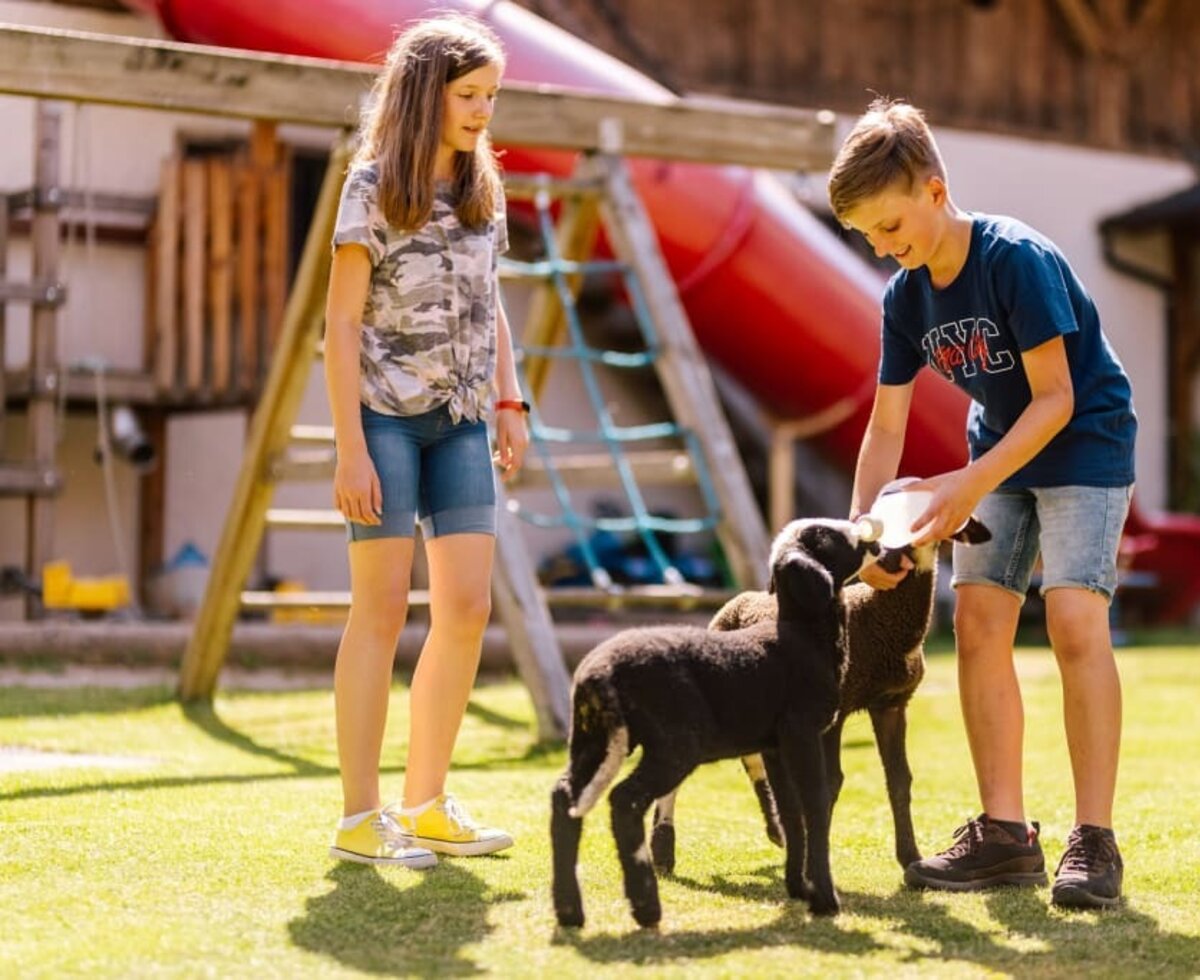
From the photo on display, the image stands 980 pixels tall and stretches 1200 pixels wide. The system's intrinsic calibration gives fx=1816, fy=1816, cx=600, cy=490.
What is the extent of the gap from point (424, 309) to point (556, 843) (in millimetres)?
1237

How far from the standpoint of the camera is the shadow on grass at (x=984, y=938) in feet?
9.52

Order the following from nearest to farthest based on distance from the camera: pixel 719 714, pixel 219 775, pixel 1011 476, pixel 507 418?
pixel 719 714 → pixel 1011 476 → pixel 507 418 → pixel 219 775

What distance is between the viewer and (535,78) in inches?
340

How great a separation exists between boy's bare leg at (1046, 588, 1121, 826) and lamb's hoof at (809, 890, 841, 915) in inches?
22.3

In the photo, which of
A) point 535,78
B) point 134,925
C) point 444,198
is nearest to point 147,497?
point 535,78

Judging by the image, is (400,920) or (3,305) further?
(3,305)

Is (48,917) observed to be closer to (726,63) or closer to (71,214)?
(71,214)

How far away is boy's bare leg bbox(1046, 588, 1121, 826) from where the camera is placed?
346cm

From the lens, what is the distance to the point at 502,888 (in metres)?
3.42

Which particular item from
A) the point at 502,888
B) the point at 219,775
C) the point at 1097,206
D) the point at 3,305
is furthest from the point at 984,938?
the point at 1097,206

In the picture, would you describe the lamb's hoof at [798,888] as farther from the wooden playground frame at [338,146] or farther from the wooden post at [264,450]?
the wooden post at [264,450]

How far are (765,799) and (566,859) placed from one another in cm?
88

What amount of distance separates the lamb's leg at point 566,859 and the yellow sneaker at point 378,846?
0.61m

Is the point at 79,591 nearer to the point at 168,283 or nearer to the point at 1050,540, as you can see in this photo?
the point at 168,283
